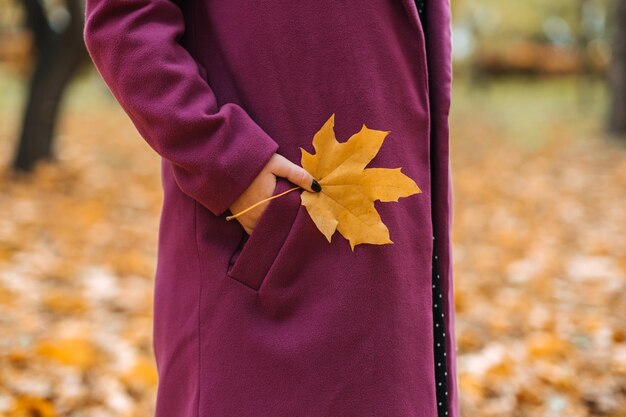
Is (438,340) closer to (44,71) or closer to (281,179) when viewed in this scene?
(281,179)

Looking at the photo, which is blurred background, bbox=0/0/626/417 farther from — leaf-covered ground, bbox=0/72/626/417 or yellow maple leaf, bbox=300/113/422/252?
yellow maple leaf, bbox=300/113/422/252

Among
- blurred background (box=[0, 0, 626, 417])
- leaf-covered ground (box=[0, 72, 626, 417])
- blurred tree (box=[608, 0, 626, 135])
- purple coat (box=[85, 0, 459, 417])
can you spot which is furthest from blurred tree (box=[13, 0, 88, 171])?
blurred tree (box=[608, 0, 626, 135])

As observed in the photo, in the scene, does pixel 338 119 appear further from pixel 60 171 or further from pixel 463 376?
pixel 60 171

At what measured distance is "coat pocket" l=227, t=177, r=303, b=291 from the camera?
1.17 m

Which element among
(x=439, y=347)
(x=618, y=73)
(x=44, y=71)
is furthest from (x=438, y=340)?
(x=618, y=73)

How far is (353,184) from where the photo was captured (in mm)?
1204

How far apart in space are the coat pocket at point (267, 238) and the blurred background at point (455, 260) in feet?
5.68

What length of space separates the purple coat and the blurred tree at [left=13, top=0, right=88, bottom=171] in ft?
22.0

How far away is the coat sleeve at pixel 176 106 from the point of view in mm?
1148

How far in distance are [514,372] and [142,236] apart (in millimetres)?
3277

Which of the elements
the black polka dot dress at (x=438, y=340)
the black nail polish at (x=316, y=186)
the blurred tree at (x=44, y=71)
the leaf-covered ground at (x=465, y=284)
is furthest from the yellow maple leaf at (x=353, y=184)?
→ the blurred tree at (x=44, y=71)

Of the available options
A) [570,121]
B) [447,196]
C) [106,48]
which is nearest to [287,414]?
[447,196]

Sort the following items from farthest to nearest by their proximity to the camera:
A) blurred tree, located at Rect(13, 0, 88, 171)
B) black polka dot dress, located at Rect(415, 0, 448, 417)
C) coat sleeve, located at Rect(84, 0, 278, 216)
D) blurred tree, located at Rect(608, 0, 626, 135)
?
blurred tree, located at Rect(608, 0, 626, 135), blurred tree, located at Rect(13, 0, 88, 171), black polka dot dress, located at Rect(415, 0, 448, 417), coat sleeve, located at Rect(84, 0, 278, 216)

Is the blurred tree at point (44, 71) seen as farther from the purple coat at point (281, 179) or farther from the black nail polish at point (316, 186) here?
the black nail polish at point (316, 186)
